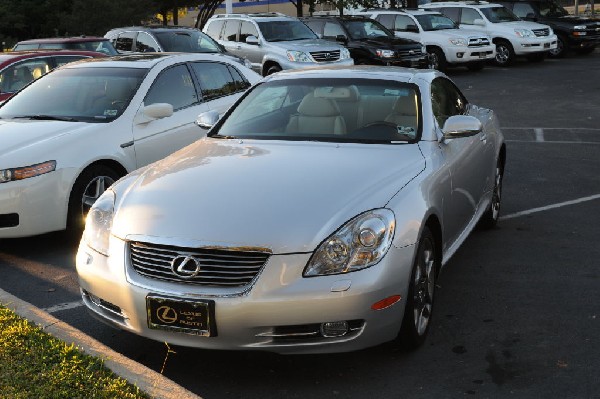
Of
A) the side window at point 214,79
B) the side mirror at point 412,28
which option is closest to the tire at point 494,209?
the side window at point 214,79

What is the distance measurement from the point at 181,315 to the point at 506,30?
23275mm

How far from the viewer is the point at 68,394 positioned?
4309 mm

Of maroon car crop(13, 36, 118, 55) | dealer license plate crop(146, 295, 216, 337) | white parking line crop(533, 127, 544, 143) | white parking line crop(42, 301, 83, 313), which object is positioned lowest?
white parking line crop(533, 127, 544, 143)

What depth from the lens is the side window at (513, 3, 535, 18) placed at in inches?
1136

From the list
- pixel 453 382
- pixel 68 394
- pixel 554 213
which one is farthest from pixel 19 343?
pixel 554 213

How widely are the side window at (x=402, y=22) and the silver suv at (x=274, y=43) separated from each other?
4510 mm

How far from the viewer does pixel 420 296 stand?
5273 mm

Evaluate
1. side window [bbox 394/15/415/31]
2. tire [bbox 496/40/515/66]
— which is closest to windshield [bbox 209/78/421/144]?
side window [bbox 394/15/415/31]

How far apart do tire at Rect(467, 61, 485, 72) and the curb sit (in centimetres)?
2106

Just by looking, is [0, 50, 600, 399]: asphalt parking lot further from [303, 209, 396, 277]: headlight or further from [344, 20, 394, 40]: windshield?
[344, 20, 394, 40]: windshield

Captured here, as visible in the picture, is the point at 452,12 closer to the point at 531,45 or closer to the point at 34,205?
the point at 531,45

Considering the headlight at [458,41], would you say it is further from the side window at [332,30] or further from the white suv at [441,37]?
the side window at [332,30]

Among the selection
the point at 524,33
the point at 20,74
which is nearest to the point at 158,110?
the point at 20,74

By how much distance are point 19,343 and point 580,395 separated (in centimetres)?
297
